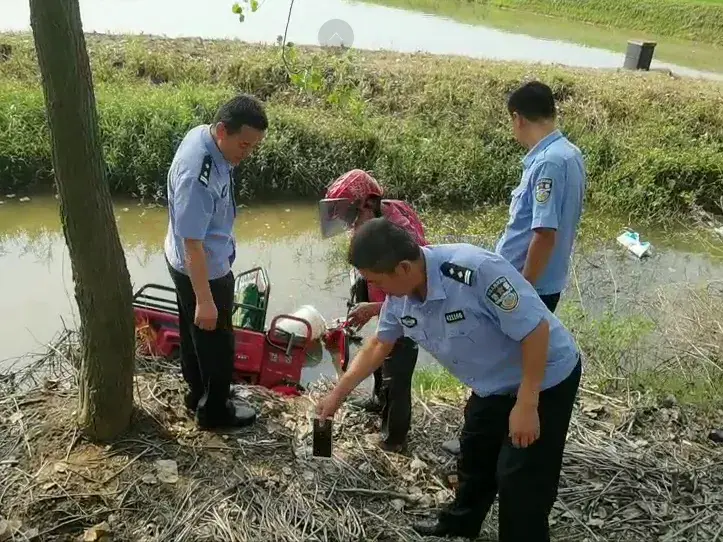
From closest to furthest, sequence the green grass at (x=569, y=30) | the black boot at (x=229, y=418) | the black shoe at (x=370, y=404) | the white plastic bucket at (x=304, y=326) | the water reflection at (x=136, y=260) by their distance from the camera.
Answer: the black boot at (x=229, y=418), the black shoe at (x=370, y=404), the white plastic bucket at (x=304, y=326), the water reflection at (x=136, y=260), the green grass at (x=569, y=30)

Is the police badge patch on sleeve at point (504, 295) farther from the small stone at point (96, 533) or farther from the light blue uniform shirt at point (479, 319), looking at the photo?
the small stone at point (96, 533)

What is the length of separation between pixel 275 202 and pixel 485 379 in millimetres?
6133

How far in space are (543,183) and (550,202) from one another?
89 millimetres

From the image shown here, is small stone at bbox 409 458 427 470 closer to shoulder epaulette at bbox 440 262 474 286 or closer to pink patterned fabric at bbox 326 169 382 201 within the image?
pink patterned fabric at bbox 326 169 382 201

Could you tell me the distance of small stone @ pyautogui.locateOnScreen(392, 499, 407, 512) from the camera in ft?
10.4

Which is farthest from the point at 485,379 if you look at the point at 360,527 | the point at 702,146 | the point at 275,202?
the point at 702,146

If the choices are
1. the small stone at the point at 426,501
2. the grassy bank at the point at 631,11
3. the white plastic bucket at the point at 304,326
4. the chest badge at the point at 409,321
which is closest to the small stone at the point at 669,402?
the small stone at the point at 426,501

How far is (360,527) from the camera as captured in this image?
3.02m

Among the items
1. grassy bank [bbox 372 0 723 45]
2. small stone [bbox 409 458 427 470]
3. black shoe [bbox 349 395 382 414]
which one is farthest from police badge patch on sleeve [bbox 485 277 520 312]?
grassy bank [bbox 372 0 723 45]

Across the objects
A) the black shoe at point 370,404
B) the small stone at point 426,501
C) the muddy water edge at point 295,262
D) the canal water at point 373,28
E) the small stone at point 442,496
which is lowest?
the muddy water edge at point 295,262

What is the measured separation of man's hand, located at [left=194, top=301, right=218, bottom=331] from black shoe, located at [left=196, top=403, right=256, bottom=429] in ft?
2.02

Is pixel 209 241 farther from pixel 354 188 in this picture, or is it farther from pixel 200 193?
pixel 354 188

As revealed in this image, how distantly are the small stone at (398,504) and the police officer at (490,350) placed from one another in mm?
511

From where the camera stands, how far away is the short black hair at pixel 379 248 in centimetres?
214
